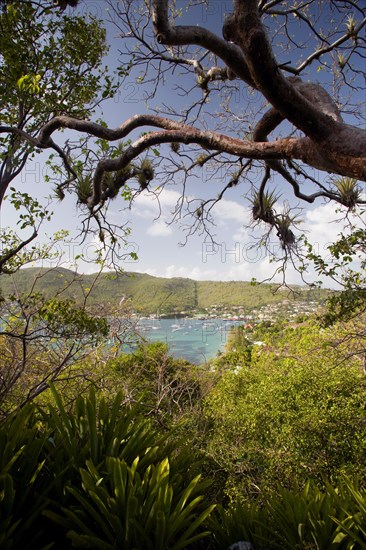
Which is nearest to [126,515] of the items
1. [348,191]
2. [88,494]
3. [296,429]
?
[88,494]

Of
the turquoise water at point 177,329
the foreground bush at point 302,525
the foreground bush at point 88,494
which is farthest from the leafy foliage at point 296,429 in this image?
the foreground bush at point 88,494

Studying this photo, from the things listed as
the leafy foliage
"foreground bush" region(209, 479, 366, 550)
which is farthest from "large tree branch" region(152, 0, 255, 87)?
the leafy foliage

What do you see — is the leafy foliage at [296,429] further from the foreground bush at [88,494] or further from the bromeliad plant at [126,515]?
the bromeliad plant at [126,515]

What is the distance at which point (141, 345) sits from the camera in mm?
7523

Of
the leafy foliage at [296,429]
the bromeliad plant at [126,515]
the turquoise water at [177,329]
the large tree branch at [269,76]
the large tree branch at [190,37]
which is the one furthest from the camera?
the turquoise water at [177,329]

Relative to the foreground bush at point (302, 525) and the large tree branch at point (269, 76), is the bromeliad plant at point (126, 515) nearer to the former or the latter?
the foreground bush at point (302, 525)

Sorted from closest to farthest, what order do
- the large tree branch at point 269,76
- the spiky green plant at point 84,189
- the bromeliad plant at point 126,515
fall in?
the bromeliad plant at point 126,515 → the large tree branch at point 269,76 → the spiky green plant at point 84,189

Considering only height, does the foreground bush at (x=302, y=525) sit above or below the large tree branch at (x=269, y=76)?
below

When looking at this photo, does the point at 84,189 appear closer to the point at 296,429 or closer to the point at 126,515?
the point at 126,515

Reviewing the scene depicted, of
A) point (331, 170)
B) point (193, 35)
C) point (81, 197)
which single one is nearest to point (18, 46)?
point (81, 197)

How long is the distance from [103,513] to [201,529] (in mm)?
723

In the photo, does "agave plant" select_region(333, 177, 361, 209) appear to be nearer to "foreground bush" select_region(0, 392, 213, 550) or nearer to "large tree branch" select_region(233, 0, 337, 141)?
"large tree branch" select_region(233, 0, 337, 141)

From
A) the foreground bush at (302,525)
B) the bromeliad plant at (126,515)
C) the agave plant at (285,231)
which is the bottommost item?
the foreground bush at (302,525)

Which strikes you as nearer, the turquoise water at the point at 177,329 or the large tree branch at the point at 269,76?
the large tree branch at the point at 269,76
